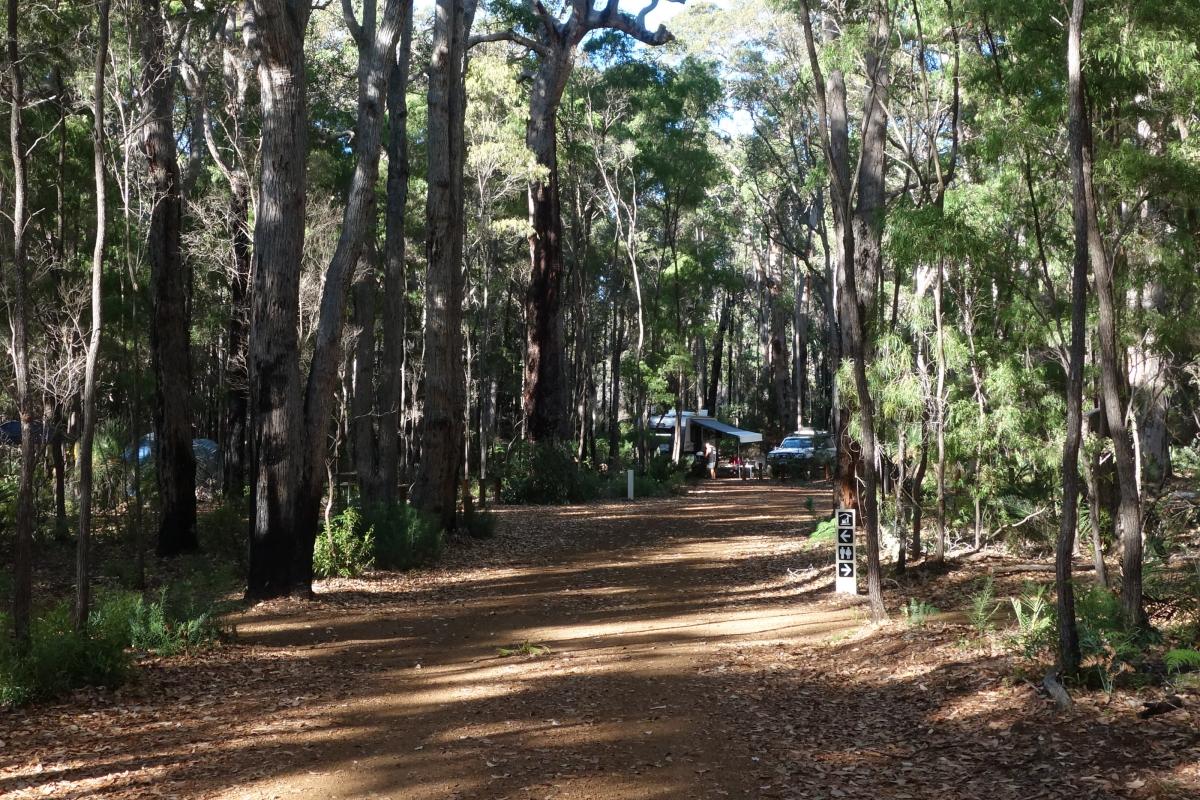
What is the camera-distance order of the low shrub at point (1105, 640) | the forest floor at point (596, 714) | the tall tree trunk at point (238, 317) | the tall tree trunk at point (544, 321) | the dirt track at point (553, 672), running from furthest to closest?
the tall tree trunk at point (544, 321) → the tall tree trunk at point (238, 317) → the low shrub at point (1105, 640) → the dirt track at point (553, 672) → the forest floor at point (596, 714)

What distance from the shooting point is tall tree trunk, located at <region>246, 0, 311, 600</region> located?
36.4 feet

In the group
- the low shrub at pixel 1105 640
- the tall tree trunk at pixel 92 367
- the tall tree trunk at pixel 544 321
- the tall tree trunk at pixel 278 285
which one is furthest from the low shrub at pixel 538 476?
the low shrub at pixel 1105 640

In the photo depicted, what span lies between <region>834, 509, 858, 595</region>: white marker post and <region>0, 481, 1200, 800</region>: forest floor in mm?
291

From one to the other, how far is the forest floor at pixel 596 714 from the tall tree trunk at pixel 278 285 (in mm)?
1219

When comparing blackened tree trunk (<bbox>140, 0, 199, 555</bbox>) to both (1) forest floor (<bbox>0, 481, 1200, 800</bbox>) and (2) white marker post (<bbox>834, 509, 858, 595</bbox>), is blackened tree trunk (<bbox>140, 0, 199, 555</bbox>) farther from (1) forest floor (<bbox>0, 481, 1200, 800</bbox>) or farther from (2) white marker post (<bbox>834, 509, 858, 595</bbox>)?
(2) white marker post (<bbox>834, 509, 858, 595</bbox>)

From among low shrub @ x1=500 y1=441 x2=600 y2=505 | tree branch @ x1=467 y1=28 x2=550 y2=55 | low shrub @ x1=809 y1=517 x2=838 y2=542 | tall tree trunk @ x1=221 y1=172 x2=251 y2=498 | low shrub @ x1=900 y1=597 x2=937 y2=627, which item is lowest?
low shrub @ x1=900 y1=597 x2=937 y2=627

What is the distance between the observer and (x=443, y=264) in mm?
16562

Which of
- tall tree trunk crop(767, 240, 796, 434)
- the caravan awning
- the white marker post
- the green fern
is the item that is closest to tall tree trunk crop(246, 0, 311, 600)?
the white marker post

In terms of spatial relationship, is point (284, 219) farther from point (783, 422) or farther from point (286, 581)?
point (783, 422)

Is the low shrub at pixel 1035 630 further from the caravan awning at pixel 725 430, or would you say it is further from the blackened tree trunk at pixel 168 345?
the caravan awning at pixel 725 430

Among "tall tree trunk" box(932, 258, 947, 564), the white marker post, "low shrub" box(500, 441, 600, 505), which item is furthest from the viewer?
"low shrub" box(500, 441, 600, 505)

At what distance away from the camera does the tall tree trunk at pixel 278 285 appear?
11.1 meters

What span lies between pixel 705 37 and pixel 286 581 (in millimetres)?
28447

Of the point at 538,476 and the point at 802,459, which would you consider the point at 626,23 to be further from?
the point at 802,459
